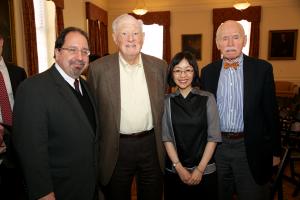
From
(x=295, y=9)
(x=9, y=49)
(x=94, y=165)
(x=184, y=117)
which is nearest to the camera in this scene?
(x=94, y=165)

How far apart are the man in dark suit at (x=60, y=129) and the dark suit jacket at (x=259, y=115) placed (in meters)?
1.15

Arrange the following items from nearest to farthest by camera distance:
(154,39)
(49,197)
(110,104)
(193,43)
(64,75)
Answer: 1. (49,197)
2. (64,75)
3. (110,104)
4. (193,43)
5. (154,39)

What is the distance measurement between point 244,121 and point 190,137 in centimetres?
43

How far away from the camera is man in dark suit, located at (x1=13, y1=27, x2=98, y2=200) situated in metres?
1.62

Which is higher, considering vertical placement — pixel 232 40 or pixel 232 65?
pixel 232 40

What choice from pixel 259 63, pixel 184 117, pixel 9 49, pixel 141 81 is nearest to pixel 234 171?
pixel 184 117

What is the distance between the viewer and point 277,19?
9.61m

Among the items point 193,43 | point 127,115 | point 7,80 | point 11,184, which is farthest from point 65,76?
point 193,43

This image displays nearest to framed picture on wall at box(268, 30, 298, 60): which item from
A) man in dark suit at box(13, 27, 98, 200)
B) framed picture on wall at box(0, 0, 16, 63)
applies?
framed picture on wall at box(0, 0, 16, 63)

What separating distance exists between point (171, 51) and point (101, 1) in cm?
318

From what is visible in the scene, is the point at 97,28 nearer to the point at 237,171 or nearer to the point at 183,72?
the point at 183,72

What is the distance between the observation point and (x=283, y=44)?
962cm

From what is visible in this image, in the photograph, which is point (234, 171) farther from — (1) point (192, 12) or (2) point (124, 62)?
(1) point (192, 12)

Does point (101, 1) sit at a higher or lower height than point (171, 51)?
higher
